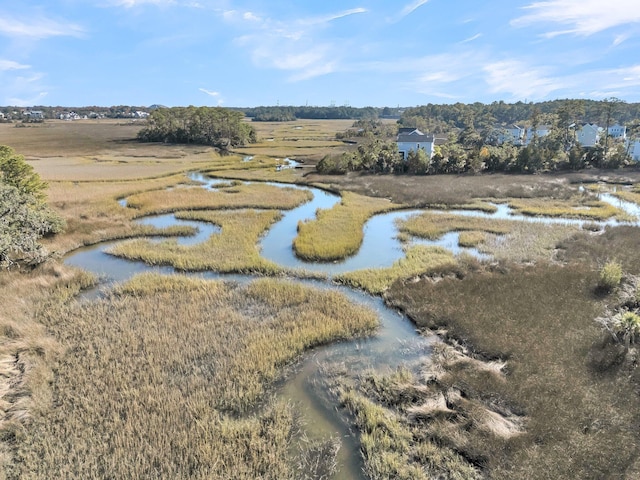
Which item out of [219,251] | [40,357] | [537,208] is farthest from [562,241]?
[40,357]

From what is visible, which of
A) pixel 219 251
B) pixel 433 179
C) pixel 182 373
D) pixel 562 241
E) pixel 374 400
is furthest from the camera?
pixel 433 179

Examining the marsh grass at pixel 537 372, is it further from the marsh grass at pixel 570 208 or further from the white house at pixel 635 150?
the white house at pixel 635 150

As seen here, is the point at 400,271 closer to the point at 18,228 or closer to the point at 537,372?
the point at 537,372

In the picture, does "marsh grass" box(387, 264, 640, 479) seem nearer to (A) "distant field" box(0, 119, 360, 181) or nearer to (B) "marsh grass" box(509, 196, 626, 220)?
(B) "marsh grass" box(509, 196, 626, 220)

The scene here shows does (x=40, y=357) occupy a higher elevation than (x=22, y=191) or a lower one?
lower

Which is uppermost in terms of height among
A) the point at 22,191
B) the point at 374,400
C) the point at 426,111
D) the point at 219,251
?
the point at 426,111

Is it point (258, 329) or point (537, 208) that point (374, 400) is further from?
point (537, 208)
